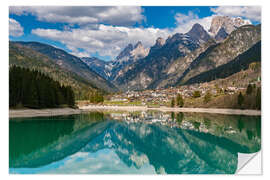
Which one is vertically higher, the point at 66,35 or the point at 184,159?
the point at 66,35

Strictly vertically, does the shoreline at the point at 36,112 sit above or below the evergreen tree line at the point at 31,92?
below

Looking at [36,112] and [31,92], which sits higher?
[31,92]

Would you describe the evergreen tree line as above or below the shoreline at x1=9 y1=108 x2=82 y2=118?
above

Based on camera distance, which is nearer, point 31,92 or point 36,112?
point 31,92

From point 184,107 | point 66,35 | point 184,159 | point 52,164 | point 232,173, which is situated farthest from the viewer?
point 184,107

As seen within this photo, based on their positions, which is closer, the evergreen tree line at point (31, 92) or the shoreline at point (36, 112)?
the evergreen tree line at point (31, 92)

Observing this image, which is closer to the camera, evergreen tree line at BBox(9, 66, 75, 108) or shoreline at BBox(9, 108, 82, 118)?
evergreen tree line at BBox(9, 66, 75, 108)
